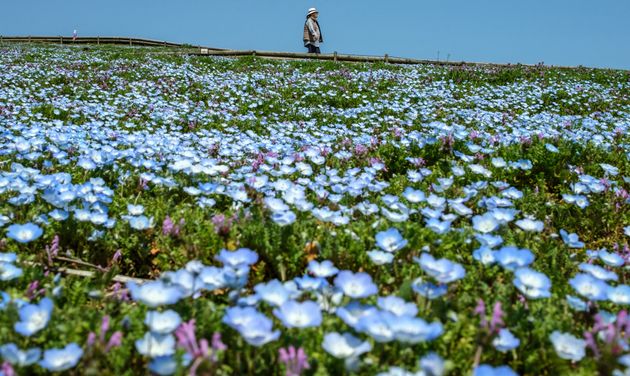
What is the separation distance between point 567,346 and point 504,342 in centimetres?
25

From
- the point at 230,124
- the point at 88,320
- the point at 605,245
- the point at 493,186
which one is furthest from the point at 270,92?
the point at 88,320

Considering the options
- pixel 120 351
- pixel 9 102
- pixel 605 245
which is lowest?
pixel 605 245

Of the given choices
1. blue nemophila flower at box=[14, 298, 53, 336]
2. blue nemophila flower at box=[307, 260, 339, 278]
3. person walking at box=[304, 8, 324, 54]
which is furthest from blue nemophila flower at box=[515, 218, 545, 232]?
person walking at box=[304, 8, 324, 54]

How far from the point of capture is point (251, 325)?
1.63 metres

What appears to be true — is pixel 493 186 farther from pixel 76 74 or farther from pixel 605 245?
pixel 76 74

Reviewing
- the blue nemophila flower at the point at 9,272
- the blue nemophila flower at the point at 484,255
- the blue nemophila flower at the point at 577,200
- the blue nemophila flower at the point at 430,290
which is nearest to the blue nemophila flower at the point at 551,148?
the blue nemophila flower at the point at 577,200

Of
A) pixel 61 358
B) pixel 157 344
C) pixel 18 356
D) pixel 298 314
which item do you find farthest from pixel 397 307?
pixel 18 356

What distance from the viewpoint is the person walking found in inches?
821

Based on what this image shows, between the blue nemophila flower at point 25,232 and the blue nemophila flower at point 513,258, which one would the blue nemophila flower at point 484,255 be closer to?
the blue nemophila flower at point 513,258

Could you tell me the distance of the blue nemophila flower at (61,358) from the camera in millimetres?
1586

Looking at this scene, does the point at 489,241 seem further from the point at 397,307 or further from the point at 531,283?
the point at 397,307

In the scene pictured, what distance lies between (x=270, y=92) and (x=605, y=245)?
9389mm

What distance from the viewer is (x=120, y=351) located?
5.66 ft

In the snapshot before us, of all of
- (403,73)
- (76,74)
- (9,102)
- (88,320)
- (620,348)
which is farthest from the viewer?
(403,73)
